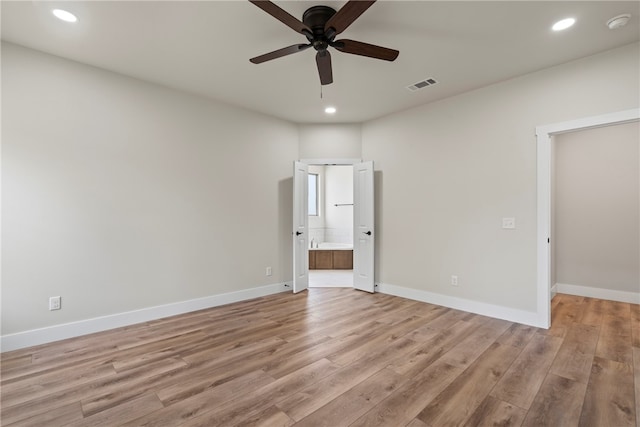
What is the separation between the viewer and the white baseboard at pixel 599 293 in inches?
164

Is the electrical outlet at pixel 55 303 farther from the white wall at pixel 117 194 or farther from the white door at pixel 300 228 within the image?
the white door at pixel 300 228

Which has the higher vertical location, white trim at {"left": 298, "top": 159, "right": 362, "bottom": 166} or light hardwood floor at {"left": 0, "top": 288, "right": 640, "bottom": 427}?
white trim at {"left": 298, "top": 159, "right": 362, "bottom": 166}

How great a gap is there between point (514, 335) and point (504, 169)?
188 centimetres

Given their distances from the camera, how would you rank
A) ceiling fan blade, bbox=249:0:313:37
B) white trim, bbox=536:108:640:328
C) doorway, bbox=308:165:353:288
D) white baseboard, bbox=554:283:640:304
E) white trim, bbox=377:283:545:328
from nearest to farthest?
ceiling fan blade, bbox=249:0:313:37 < white trim, bbox=536:108:640:328 < white trim, bbox=377:283:545:328 < white baseboard, bbox=554:283:640:304 < doorway, bbox=308:165:353:288

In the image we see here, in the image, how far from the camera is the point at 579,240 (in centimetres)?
465

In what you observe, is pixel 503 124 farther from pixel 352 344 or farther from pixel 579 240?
pixel 352 344

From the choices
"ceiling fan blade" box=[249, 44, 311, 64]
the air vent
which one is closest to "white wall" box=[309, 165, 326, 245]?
the air vent

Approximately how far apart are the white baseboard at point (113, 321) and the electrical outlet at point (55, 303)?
183 mm

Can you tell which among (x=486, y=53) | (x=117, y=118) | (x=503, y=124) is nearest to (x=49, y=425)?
(x=117, y=118)

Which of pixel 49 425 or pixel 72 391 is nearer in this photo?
pixel 49 425

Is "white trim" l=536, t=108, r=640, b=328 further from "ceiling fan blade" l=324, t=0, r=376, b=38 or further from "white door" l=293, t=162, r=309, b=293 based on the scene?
"white door" l=293, t=162, r=309, b=293

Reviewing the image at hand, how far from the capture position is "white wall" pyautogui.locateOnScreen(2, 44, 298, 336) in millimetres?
2830

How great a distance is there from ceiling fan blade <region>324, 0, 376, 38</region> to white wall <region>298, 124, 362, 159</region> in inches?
115

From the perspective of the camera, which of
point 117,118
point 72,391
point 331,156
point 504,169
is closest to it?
point 72,391
